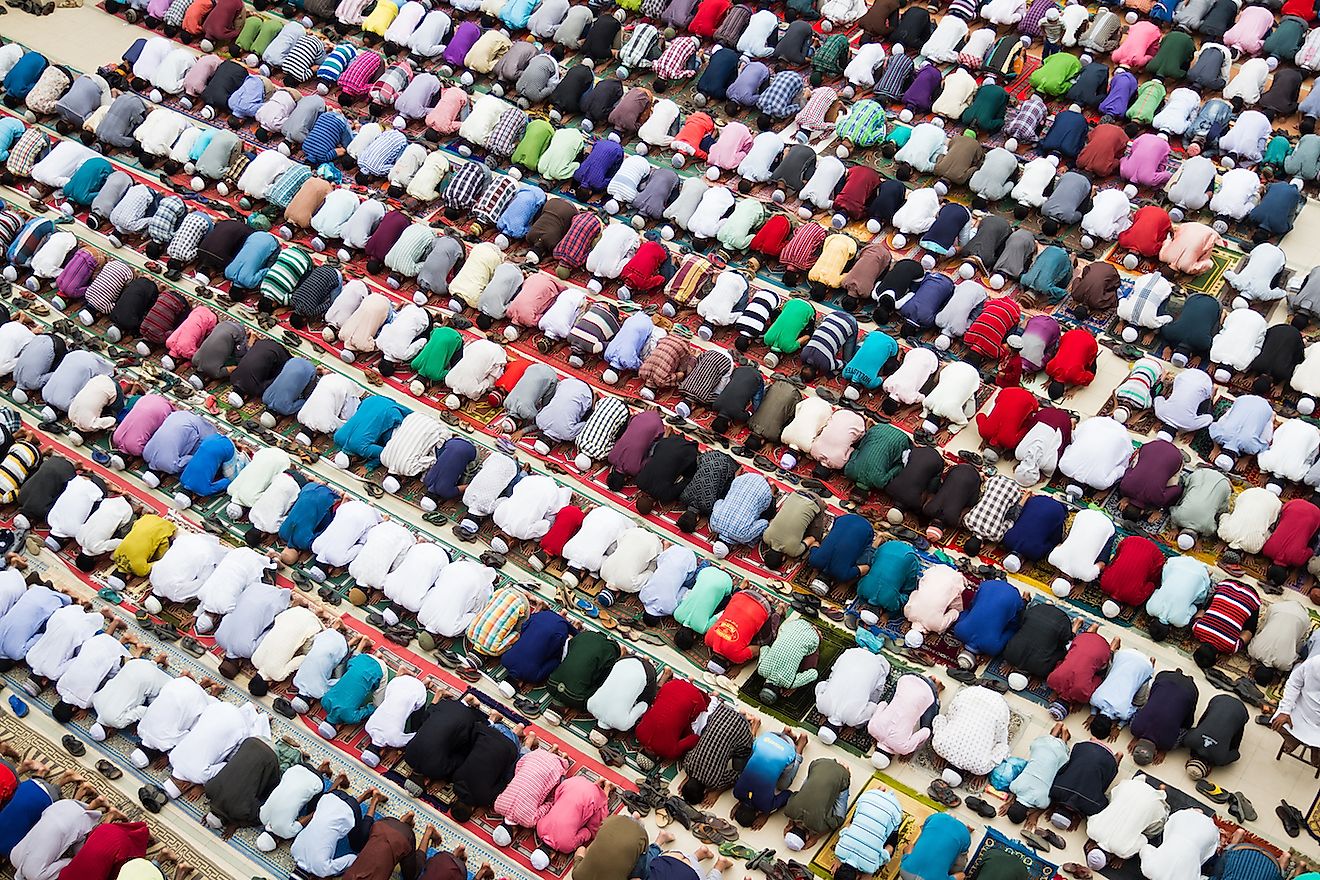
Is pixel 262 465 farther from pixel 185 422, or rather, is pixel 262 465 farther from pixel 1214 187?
pixel 1214 187

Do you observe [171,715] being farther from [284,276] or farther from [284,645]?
[284,276]

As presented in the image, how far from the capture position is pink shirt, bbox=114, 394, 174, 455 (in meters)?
18.7

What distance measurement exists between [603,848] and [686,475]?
4.58 metres

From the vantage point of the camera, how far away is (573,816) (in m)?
15.0

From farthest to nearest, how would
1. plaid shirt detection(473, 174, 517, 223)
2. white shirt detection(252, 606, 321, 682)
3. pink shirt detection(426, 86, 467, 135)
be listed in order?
pink shirt detection(426, 86, 467, 135) < plaid shirt detection(473, 174, 517, 223) < white shirt detection(252, 606, 321, 682)

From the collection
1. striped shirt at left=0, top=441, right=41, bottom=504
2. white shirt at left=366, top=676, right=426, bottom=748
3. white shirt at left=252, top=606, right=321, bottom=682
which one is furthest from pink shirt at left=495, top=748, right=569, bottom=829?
striped shirt at left=0, top=441, right=41, bottom=504

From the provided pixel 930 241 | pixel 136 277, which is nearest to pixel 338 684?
pixel 136 277

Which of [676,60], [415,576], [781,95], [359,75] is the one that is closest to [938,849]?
[415,576]

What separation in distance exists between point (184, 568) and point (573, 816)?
Result: 5300mm

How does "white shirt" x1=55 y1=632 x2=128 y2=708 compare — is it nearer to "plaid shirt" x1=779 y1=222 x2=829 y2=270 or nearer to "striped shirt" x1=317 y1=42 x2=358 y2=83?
"plaid shirt" x1=779 y1=222 x2=829 y2=270

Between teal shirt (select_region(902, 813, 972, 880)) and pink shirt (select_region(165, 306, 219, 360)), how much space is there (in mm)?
10765

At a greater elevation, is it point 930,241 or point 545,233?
point 930,241

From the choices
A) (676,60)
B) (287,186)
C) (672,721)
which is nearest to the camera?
(672,721)

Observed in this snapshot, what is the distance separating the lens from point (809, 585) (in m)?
16.8
